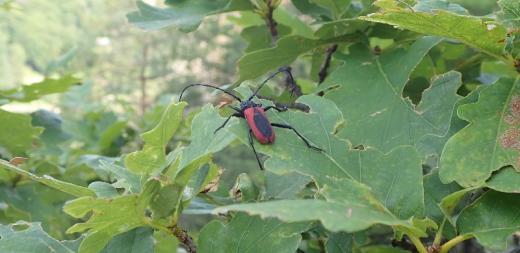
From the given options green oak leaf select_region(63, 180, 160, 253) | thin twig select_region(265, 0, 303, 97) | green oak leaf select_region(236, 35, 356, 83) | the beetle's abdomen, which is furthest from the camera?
thin twig select_region(265, 0, 303, 97)

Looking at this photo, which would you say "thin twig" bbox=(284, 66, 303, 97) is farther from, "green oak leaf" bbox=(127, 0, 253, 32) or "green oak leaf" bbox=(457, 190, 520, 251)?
"green oak leaf" bbox=(457, 190, 520, 251)

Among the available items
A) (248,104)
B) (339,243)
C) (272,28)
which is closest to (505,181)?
(339,243)

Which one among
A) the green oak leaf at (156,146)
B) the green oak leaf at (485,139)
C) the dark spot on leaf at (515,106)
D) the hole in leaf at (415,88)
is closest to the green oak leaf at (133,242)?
the green oak leaf at (156,146)

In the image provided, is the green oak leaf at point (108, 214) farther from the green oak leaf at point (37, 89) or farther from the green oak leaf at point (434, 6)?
the green oak leaf at point (37, 89)

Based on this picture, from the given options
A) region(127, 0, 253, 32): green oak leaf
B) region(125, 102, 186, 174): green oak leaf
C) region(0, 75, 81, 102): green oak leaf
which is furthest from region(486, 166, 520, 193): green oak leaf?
region(0, 75, 81, 102): green oak leaf

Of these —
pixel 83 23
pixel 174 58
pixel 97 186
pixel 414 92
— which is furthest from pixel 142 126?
pixel 83 23

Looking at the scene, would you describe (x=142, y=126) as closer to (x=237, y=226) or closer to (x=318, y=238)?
(x=318, y=238)

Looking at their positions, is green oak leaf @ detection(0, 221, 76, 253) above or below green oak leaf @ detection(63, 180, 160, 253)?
below

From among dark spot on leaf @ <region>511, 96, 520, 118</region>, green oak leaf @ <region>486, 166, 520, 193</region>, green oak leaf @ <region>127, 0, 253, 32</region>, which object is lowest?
green oak leaf @ <region>127, 0, 253, 32</region>

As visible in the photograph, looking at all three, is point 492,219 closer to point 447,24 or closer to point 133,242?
point 447,24
